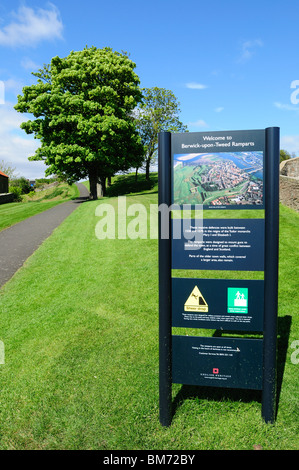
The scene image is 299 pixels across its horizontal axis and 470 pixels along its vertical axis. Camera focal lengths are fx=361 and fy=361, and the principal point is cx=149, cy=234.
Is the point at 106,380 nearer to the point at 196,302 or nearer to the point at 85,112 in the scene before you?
the point at 196,302

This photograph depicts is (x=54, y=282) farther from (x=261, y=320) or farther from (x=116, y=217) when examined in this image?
(x=116, y=217)

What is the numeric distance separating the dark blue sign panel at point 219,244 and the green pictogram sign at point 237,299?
217 mm

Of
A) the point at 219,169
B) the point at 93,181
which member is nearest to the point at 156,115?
the point at 93,181

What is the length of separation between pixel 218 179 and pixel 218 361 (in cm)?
180

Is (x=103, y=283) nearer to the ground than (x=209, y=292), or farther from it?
nearer to the ground

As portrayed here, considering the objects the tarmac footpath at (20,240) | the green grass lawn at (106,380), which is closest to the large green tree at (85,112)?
the tarmac footpath at (20,240)

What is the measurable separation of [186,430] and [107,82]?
31123mm

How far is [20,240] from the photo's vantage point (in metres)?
13.2

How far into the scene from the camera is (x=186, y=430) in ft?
11.6

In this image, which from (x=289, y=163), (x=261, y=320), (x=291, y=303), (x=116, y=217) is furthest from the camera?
(x=289, y=163)

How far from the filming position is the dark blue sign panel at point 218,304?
3494 millimetres

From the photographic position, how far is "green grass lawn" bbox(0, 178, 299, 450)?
3484 millimetres
